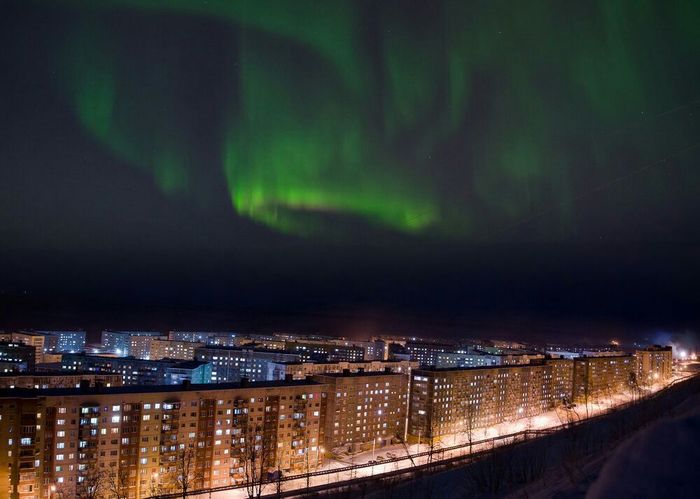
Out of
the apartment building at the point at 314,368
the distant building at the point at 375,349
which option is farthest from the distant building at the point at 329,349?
the apartment building at the point at 314,368

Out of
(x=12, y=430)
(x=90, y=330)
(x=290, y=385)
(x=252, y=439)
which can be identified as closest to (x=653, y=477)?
(x=12, y=430)

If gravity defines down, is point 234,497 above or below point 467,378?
below

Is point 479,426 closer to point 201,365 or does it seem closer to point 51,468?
point 201,365

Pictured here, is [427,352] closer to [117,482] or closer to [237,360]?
[237,360]

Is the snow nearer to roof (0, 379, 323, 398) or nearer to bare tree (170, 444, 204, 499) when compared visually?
bare tree (170, 444, 204, 499)

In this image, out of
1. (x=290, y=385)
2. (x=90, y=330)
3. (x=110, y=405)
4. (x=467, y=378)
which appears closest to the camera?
(x=110, y=405)

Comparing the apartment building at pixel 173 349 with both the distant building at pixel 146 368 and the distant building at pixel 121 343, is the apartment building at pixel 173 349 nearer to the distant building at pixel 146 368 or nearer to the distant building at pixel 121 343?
the distant building at pixel 121 343

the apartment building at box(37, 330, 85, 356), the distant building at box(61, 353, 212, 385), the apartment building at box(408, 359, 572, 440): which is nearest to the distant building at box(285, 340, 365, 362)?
the distant building at box(61, 353, 212, 385)
